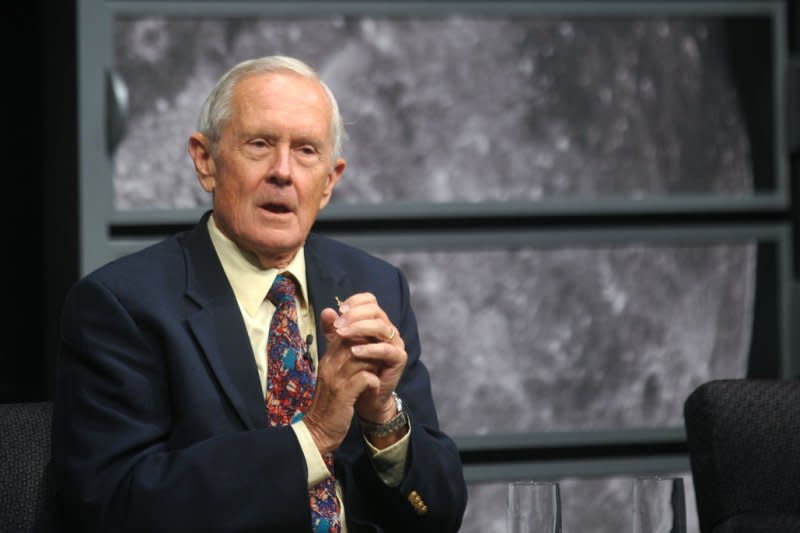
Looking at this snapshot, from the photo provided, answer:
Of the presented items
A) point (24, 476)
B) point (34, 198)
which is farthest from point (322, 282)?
point (34, 198)

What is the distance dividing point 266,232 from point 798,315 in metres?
1.70

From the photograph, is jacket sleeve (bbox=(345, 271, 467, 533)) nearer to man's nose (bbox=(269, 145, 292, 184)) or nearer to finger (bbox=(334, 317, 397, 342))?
finger (bbox=(334, 317, 397, 342))

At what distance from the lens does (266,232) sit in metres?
2.07

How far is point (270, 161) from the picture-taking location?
2.08 metres

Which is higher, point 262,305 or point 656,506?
point 262,305

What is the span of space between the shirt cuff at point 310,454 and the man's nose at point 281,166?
387 millimetres

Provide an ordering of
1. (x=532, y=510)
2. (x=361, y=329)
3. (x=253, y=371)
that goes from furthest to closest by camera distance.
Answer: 1. (x=253, y=371)
2. (x=361, y=329)
3. (x=532, y=510)

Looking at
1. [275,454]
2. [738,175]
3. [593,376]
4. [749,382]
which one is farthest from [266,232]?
[738,175]

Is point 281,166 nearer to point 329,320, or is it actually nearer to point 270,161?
point 270,161

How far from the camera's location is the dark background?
3117 millimetres

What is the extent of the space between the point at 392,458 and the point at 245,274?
0.37 metres

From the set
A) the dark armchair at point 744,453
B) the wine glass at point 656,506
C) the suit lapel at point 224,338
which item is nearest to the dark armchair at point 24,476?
the suit lapel at point 224,338

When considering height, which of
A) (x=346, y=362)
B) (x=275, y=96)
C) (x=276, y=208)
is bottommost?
(x=346, y=362)

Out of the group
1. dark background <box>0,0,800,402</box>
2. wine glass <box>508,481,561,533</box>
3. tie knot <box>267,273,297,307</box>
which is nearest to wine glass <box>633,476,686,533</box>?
wine glass <box>508,481,561,533</box>
